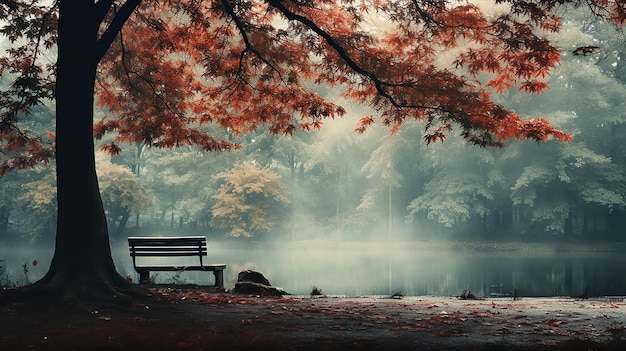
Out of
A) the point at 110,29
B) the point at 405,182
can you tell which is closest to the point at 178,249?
the point at 110,29

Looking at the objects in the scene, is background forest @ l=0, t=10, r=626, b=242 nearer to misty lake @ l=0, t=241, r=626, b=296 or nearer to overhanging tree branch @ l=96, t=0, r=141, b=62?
misty lake @ l=0, t=241, r=626, b=296

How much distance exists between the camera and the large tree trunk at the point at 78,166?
9539 millimetres

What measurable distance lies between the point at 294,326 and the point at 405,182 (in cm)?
4357

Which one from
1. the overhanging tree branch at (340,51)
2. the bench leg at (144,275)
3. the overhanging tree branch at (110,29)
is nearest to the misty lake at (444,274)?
the bench leg at (144,275)

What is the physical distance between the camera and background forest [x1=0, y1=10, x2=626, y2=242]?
4097cm

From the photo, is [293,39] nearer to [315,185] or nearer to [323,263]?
[323,263]

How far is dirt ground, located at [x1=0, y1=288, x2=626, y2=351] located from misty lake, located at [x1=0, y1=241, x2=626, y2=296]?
17.4 ft

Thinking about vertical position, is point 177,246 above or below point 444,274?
above

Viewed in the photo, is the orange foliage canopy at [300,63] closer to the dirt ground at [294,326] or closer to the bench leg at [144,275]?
the bench leg at [144,275]

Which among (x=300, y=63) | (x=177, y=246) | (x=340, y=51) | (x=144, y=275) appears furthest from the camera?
(x=300, y=63)

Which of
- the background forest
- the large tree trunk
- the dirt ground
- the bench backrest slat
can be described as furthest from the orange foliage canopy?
the background forest

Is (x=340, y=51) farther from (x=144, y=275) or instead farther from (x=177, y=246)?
(x=144, y=275)

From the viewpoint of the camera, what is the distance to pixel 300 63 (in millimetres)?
13641

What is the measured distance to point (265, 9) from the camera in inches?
534
